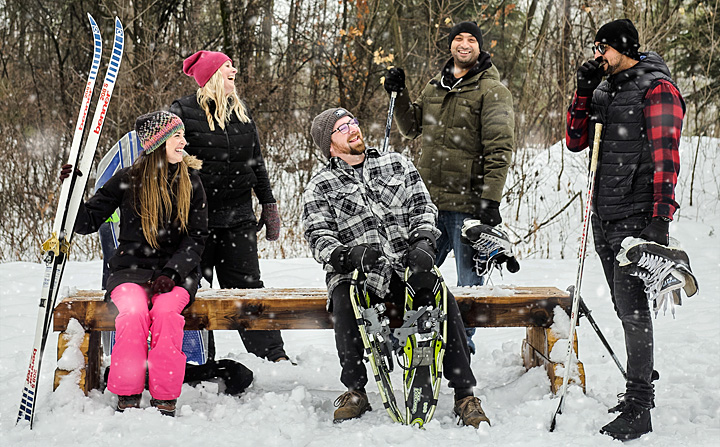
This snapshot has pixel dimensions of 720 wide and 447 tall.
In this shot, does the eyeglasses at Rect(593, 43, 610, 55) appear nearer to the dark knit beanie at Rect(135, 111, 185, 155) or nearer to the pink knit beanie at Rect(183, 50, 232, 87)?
the pink knit beanie at Rect(183, 50, 232, 87)

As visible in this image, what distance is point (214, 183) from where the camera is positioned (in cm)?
375

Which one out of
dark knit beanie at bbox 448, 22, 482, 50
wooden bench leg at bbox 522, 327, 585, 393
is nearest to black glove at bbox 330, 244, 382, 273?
wooden bench leg at bbox 522, 327, 585, 393

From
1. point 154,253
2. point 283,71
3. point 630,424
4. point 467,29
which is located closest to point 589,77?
point 467,29

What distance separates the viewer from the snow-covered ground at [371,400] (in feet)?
9.11

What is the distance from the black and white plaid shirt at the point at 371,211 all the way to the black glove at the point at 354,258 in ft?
0.36

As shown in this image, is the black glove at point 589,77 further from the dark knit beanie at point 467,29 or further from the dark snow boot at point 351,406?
the dark snow boot at point 351,406

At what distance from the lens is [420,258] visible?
10.1ft

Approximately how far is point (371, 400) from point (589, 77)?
1.98m

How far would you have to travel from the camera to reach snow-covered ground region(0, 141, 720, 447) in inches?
109

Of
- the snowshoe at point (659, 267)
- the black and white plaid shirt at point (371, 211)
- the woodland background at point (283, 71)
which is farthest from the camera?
the woodland background at point (283, 71)

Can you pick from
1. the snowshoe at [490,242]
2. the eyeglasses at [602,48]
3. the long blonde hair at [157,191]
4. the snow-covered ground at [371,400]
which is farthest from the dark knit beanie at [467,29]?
the snow-covered ground at [371,400]

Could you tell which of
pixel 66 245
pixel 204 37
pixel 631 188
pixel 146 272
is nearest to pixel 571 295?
pixel 631 188

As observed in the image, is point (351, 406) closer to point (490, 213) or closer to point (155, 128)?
point (490, 213)

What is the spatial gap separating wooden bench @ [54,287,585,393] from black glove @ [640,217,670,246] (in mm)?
813
